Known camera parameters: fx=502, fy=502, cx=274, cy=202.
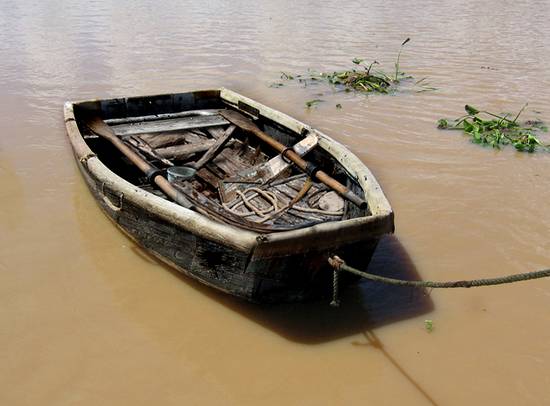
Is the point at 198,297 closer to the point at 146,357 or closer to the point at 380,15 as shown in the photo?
the point at 146,357

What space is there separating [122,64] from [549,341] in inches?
378

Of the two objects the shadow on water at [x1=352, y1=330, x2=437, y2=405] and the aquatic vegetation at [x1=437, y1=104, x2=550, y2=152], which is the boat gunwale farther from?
the aquatic vegetation at [x1=437, y1=104, x2=550, y2=152]

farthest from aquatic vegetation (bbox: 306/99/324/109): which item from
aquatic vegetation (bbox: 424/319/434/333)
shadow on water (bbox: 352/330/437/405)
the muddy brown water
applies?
shadow on water (bbox: 352/330/437/405)

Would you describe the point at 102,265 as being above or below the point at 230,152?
below

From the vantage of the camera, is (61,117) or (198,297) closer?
(198,297)

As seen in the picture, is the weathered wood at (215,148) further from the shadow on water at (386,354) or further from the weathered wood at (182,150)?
the shadow on water at (386,354)

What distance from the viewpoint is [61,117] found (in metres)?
7.68

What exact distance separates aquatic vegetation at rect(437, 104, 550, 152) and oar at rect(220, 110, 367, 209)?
3.23 meters

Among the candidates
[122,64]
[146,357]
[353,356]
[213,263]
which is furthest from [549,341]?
[122,64]

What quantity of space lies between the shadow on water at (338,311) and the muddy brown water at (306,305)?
12 mm

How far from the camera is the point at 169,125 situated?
238 inches

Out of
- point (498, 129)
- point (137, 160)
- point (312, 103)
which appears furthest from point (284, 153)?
point (498, 129)

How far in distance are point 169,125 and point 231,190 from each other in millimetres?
1734

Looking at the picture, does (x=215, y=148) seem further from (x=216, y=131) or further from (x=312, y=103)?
(x=312, y=103)
